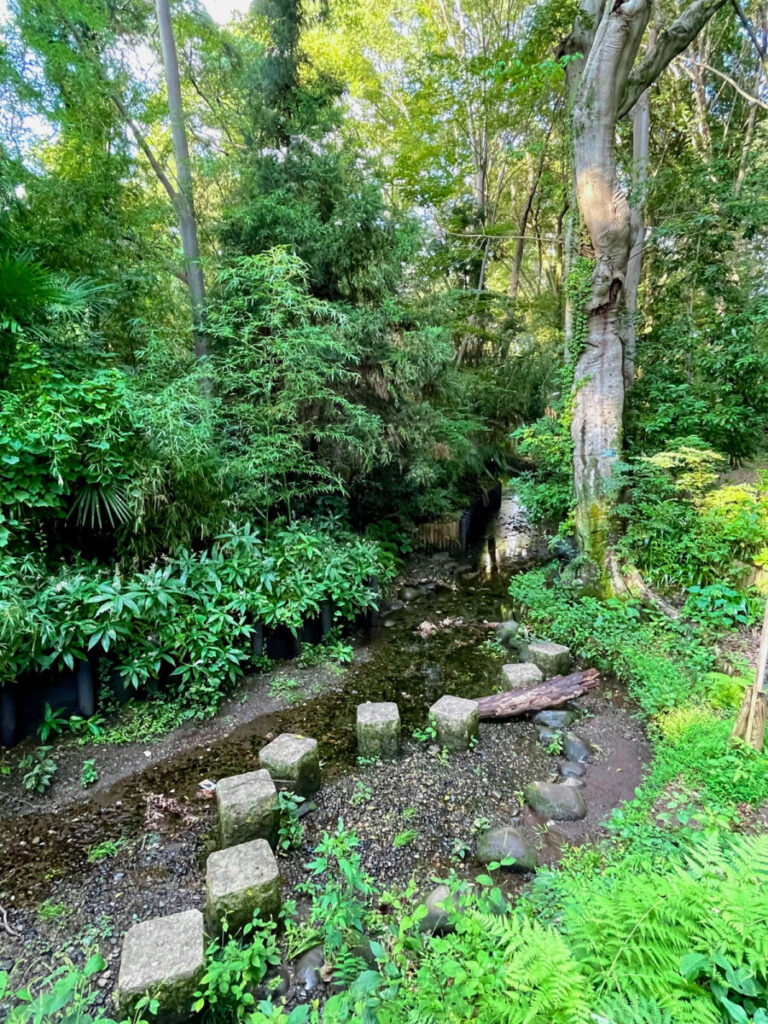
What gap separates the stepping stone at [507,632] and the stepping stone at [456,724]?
4.65 feet

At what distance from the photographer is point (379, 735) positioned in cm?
283

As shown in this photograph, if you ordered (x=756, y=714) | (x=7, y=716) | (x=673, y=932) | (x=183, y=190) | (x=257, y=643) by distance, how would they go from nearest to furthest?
(x=673, y=932) < (x=756, y=714) < (x=7, y=716) < (x=257, y=643) < (x=183, y=190)

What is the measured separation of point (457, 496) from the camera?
803 centimetres

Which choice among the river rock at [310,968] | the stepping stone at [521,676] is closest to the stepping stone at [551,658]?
the stepping stone at [521,676]

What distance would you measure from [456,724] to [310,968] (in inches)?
57.0

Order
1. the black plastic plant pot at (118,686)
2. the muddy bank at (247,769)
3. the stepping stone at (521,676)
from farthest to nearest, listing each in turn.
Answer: the stepping stone at (521,676) < the black plastic plant pot at (118,686) < the muddy bank at (247,769)

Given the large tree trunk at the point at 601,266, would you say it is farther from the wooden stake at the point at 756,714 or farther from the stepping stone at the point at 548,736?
the wooden stake at the point at 756,714

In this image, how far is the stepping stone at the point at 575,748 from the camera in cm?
281

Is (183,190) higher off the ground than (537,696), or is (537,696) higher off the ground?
(183,190)

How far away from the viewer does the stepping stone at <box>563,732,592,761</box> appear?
2811mm

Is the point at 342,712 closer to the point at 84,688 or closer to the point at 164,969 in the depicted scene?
the point at 84,688

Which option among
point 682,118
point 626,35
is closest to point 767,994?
point 626,35

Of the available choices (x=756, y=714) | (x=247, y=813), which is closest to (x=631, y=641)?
(x=756, y=714)

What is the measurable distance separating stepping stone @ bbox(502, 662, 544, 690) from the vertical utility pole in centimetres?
414
